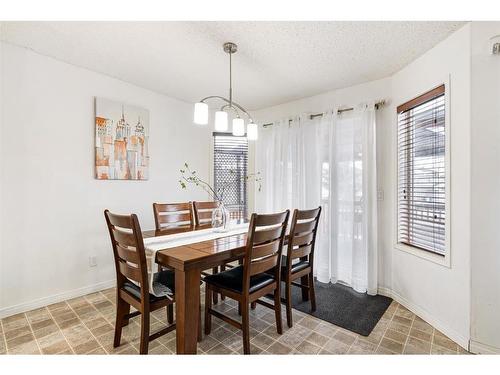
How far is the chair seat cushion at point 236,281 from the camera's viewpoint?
182 centimetres

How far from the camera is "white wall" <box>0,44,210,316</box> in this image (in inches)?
87.1

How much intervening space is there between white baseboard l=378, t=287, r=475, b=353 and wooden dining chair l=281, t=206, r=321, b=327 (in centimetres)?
94

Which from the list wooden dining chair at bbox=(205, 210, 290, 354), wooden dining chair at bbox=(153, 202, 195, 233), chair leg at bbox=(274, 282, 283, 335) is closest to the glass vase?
wooden dining chair at bbox=(153, 202, 195, 233)

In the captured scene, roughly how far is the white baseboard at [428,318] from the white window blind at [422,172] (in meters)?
0.56

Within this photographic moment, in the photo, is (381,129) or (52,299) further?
(381,129)

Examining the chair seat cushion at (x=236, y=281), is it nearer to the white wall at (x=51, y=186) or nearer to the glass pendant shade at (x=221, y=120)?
the glass pendant shade at (x=221, y=120)

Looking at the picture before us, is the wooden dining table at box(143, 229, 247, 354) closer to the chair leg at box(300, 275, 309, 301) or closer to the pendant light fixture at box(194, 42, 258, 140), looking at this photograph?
the pendant light fixture at box(194, 42, 258, 140)

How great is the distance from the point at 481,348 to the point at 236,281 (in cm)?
180

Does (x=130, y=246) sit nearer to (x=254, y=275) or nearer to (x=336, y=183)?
(x=254, y=275)

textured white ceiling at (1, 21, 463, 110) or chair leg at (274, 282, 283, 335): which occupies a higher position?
textured white ceiling at (1, 21, 463, 110)

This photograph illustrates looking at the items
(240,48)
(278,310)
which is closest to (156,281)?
(278,310)

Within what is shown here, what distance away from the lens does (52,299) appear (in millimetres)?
2453

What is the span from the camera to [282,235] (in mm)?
1931
